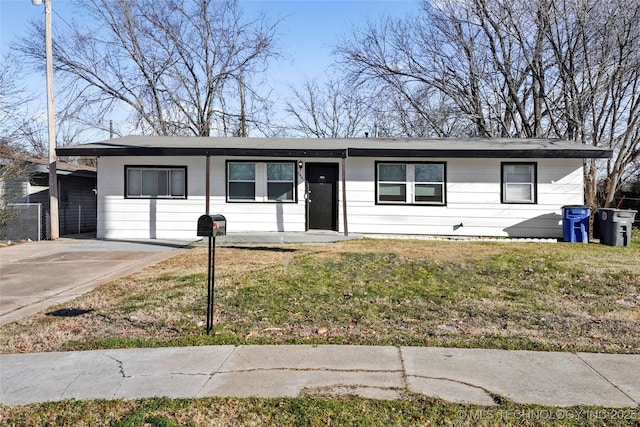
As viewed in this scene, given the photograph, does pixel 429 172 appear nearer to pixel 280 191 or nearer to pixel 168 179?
pixel 280 191

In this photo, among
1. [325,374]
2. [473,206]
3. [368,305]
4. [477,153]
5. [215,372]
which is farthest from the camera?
[473,206]

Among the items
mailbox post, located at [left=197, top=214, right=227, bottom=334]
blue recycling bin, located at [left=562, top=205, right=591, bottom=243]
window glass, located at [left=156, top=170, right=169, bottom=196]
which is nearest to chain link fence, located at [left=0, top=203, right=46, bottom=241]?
window glass, located at [left=156, top=170, right=169, bottom=196]

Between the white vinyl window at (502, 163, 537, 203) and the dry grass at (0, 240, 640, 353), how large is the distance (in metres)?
4.15

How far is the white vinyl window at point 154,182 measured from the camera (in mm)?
14820

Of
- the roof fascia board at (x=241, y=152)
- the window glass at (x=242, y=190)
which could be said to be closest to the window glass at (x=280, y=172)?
the window glass at (x=242, y=190)

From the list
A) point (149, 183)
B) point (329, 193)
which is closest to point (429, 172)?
point (329, 193)

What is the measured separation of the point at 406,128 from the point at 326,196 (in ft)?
44.8

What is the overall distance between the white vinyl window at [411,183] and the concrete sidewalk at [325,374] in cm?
1030

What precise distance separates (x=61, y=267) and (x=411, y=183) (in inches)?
381

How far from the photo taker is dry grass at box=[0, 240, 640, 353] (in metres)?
5.06

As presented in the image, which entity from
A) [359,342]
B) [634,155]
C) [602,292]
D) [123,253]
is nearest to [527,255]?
[602,292]

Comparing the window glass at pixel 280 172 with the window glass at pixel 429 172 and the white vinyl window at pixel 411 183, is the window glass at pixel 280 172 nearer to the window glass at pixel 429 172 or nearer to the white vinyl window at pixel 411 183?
the white vinyl window at pixel 411 183

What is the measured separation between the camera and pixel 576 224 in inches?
535

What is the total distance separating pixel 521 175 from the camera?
14.5 meters
